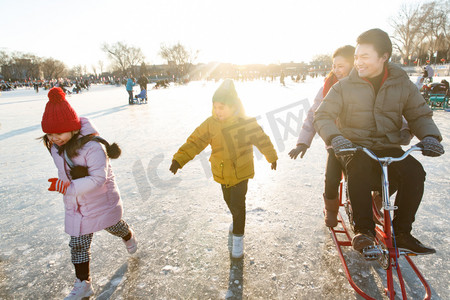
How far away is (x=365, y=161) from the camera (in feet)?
5.89

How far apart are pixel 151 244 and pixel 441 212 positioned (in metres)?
2.96

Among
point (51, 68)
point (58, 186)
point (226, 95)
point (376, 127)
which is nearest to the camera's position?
point (58, 186)

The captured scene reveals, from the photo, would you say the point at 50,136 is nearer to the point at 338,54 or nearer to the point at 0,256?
the point at 0,256

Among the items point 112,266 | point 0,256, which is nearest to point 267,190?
point 112,266

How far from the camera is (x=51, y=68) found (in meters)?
92.6

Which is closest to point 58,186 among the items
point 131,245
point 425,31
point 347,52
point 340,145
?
point 131,245

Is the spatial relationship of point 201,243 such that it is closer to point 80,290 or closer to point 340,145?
point 80,290

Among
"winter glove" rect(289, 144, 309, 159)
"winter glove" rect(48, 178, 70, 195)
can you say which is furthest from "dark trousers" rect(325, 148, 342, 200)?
"winter glove" rect(48, 178, 70, 195)

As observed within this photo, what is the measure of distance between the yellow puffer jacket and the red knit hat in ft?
2.67

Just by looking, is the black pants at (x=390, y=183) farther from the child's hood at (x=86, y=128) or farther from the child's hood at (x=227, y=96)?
the child's hood at (x=86, y=128)

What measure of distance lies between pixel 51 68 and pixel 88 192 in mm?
112332

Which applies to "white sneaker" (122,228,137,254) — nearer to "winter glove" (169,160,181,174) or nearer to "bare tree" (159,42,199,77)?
"winter glove" (169,160,181,174)

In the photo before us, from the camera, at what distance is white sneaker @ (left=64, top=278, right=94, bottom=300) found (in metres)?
1.79

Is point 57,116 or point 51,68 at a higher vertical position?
point 51,68
